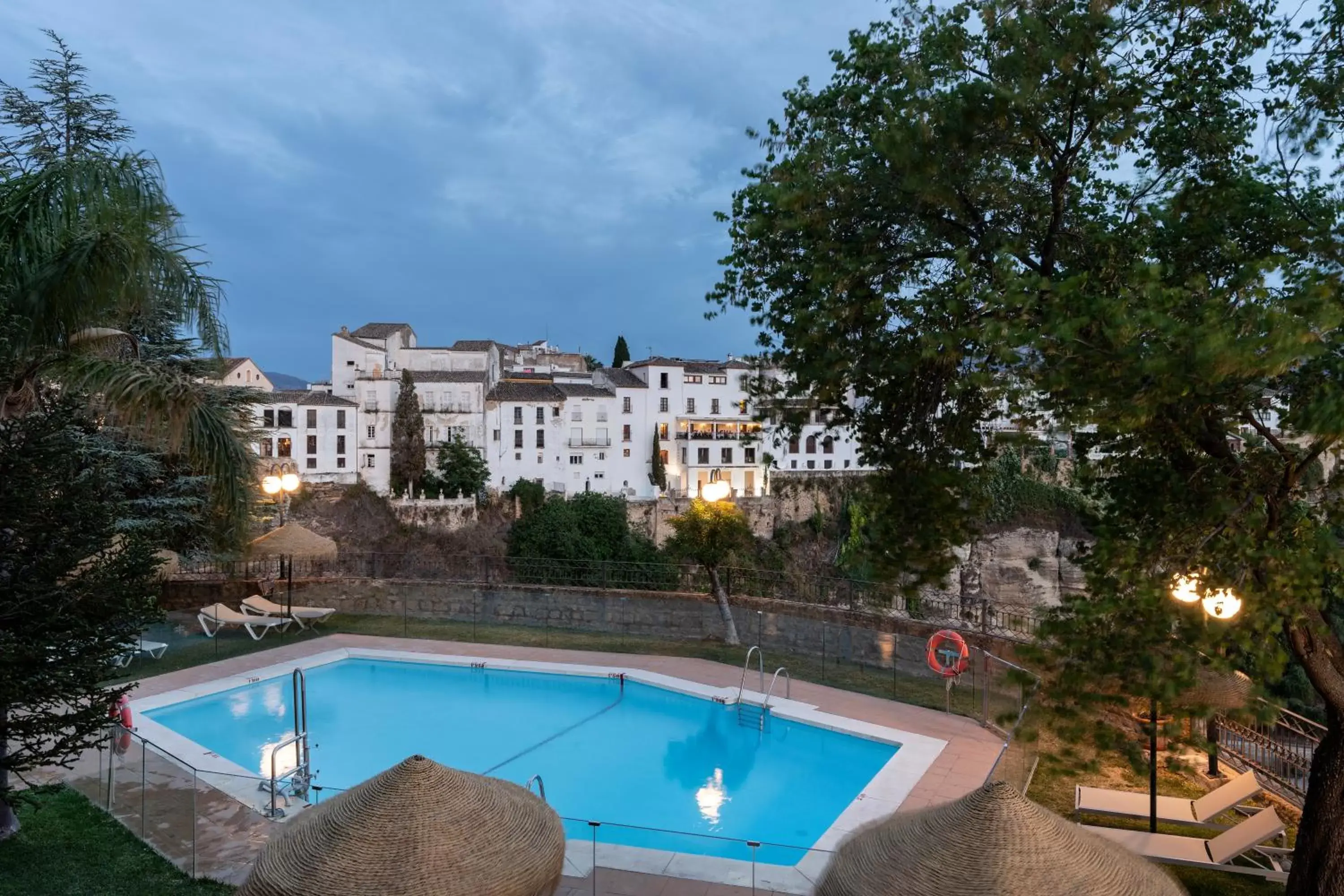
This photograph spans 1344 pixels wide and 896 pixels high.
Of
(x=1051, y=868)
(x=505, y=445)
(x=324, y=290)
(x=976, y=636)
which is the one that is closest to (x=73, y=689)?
(x=1051, y=868)

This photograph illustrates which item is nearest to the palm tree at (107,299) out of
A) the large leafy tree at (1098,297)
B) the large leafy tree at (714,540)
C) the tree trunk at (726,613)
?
the large leafy tree at (1098,297)

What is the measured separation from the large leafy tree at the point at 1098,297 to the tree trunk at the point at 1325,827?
19 mm

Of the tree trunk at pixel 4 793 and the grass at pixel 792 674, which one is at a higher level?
the tree trunk at pixel 4 793

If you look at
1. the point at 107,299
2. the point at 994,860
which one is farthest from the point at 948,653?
the point at 107,299

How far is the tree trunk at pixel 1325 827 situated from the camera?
4949 millimetres

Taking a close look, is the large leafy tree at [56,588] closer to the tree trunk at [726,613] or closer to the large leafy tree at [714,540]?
the large leafy tree at [714,540]

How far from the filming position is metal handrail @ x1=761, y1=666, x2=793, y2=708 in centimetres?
1161

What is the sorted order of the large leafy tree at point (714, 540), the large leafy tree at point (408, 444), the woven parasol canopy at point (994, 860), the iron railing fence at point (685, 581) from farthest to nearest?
the large leafy tree at point (408, 444), the large leafy tree at point (714, 540), the iron railing fence at point (685, 581), the woven parasol canopy at point (994, 860)

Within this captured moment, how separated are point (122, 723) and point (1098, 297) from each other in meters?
9.56

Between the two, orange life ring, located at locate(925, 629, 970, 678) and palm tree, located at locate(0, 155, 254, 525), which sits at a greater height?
palm tree, located at locate(0, 155, 254, 525)

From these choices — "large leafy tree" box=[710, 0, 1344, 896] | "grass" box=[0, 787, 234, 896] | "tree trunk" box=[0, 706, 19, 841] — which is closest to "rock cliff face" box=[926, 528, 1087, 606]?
"large leafy tree" box=[710, 0, 1344, 896]

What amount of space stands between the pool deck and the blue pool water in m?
0.67

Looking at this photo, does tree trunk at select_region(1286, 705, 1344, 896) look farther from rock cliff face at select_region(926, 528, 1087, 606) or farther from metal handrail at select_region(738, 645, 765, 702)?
rock cliff face at select_region(926, 528, 1087, 606)

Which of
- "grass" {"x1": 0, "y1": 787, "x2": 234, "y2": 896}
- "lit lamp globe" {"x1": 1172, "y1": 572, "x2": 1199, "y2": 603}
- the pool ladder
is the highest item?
"lit lamp globe" {"x1": 1172, "y1": 572, "x2": 1199, "y2": 603}
